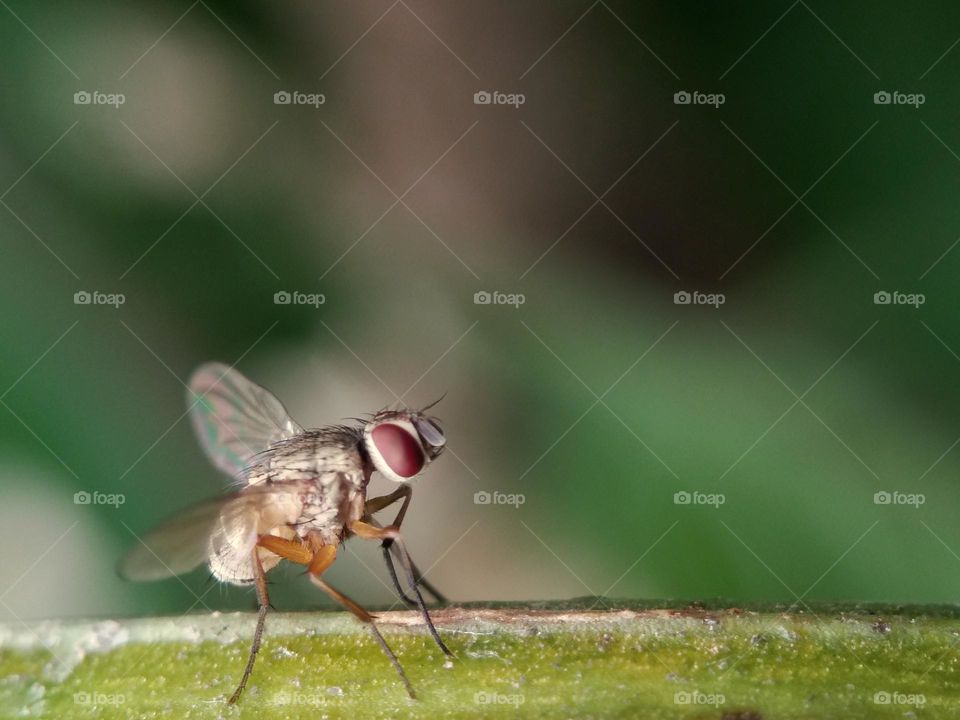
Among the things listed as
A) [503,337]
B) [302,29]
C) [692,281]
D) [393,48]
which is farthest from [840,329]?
[302,29]

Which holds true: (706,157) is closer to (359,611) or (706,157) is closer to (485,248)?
(485,248)

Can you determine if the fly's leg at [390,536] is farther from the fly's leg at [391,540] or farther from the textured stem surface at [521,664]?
the textured stem surface at [521,664]

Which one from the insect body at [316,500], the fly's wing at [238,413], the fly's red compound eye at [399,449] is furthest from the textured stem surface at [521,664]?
the fly's wing at [238,413]

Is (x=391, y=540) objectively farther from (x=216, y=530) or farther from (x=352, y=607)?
(x=352, y=607)

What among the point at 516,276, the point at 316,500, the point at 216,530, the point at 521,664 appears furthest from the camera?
the point at 516,276

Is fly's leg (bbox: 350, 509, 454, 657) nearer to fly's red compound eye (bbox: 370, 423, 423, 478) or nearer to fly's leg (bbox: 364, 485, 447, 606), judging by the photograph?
fly's leg (bbox: 364, 485, 447, 606)

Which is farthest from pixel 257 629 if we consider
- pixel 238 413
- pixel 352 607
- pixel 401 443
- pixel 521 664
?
pixel 238 413
